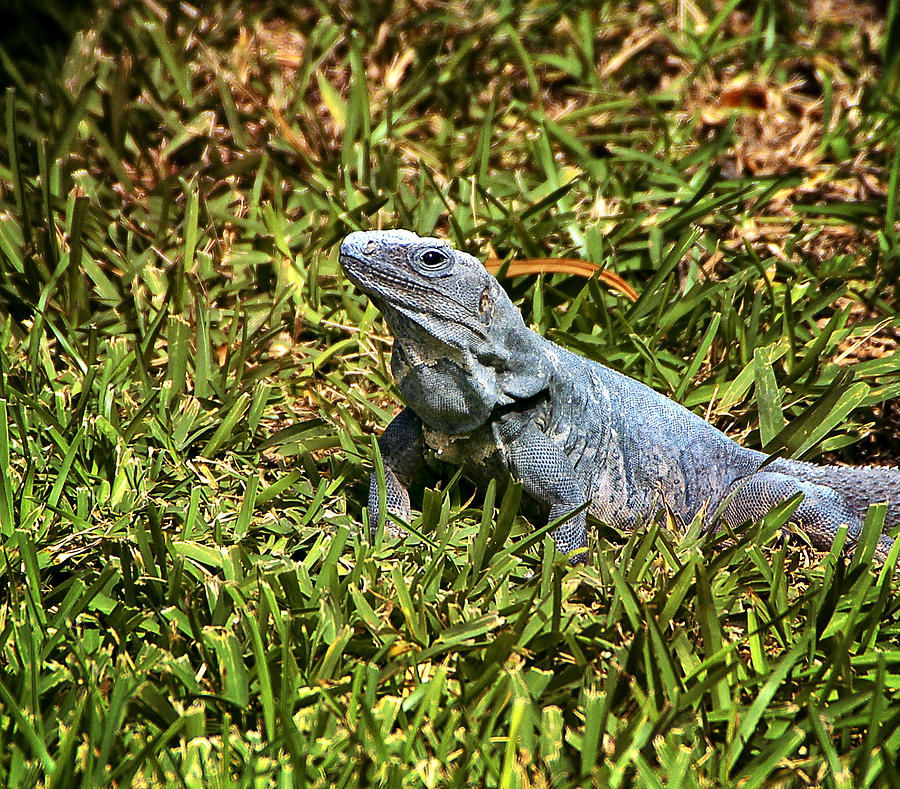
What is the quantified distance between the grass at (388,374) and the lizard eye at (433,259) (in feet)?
2.48

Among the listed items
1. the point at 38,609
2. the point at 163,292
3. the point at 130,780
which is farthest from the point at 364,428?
the point at 130,780

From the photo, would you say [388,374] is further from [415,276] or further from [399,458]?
[415,276]

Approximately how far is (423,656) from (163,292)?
2298 millimetres

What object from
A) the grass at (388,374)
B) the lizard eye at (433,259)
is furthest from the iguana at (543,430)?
the grass at (388,374)

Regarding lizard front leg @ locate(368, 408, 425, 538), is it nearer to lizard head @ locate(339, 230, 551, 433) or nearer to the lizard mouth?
lizard head @ locate(339, 230, 551, 433)

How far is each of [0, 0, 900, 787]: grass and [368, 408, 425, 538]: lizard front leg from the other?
14cm

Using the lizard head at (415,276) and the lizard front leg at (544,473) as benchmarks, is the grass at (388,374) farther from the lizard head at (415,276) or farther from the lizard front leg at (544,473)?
the lizard head at (415,276)

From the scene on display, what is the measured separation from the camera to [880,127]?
5367mm

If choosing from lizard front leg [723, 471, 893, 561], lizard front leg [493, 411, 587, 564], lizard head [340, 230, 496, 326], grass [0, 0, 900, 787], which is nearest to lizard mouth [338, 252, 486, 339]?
lizard head [340, 230, 496, 326]

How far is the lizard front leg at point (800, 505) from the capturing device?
3.48m

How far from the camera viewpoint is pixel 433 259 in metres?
3.20

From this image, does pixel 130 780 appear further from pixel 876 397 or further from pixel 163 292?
pixel 876 397

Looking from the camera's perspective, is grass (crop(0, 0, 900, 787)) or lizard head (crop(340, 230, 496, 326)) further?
lizard head (crop(340, 230, 496, 326))

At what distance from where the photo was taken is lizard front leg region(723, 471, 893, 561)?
348 cm
